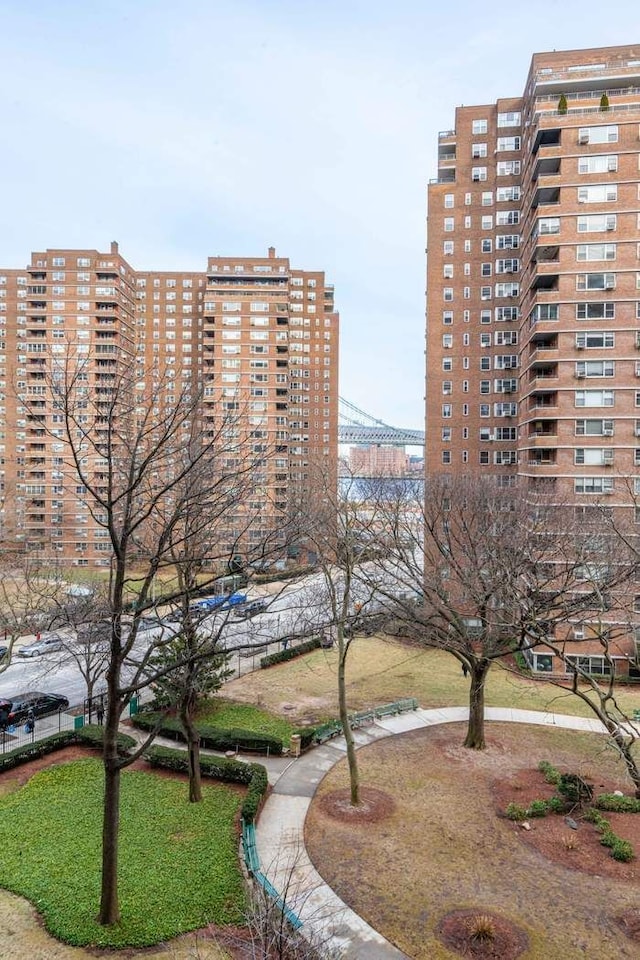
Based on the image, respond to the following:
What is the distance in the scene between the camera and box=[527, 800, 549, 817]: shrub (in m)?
16.9

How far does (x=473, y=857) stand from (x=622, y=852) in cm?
359

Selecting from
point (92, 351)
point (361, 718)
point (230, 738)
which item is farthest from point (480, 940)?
point (92, 351)

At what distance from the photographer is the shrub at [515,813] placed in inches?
657

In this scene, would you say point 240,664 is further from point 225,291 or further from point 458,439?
point 225,291

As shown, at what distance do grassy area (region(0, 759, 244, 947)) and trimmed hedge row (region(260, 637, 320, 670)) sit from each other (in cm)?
1469

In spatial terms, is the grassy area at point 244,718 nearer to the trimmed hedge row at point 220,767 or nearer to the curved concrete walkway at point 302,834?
the curved concrete walkway at point 302,834

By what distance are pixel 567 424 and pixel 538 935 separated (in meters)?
30.9

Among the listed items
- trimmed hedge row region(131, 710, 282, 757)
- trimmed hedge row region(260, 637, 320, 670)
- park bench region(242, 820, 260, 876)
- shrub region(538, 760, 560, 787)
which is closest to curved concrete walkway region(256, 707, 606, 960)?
park bench region(242, 820, 260, 876)

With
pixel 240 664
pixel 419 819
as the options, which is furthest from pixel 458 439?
pixel 419 819

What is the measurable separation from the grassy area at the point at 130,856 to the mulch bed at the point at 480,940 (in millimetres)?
4161

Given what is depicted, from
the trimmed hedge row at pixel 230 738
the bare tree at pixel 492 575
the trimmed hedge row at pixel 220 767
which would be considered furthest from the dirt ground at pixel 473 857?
the bare tree at pixel 492 575

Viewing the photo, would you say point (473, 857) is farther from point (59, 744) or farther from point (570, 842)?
point (59, 744)

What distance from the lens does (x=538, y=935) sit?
39.2ft

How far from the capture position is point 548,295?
3812 centimetres
